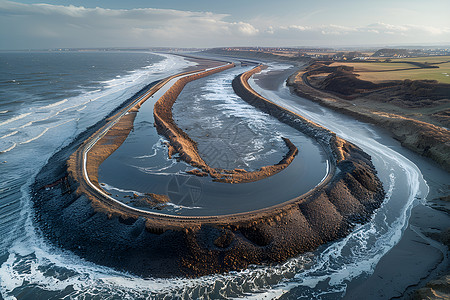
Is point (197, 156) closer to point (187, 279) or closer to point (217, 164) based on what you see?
point (217, 164)

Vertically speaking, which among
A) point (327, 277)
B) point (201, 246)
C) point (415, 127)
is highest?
point (415, 127)

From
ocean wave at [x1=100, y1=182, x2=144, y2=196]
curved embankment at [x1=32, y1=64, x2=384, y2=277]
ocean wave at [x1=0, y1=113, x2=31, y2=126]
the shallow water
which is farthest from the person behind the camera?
ocean wave at [x1=0, y1=113, x2=31, y2=126]

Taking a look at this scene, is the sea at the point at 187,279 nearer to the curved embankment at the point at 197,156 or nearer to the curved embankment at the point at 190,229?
the curved embankment at the point at 190,229

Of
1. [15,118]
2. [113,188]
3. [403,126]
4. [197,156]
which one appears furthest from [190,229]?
[15,118]

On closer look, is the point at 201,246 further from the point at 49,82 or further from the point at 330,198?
the point at 49,82

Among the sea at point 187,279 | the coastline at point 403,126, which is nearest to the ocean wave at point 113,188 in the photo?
the sea at point 187,279

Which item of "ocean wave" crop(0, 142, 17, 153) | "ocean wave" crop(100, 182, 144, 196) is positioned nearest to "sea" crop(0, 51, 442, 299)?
"ocean wave" crop(0, 142, 17, 153)

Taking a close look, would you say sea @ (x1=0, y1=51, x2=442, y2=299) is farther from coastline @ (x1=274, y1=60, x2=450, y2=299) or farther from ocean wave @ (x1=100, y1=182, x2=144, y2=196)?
ocean wave @ (x1=100, y1=182, x2=144, y2=196)

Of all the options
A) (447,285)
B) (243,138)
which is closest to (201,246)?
(447,285)
